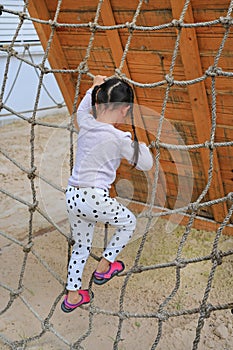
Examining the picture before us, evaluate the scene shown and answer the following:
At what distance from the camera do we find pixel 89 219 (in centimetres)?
167

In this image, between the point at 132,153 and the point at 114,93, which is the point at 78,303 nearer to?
the point at 132,153

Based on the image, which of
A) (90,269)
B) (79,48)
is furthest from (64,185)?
(79,48)

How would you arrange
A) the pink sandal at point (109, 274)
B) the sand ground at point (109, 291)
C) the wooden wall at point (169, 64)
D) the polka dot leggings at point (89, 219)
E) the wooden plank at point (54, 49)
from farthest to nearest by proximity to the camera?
1. the wooden plank at point (54, 49)
2. the sand ground at point (109, 291)
3. the wooden wall at point (169, 64)
4. the pink sandal at point (109, 274)
5. the polka dot leggings at point (89, 219)

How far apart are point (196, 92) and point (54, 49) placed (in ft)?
2.66

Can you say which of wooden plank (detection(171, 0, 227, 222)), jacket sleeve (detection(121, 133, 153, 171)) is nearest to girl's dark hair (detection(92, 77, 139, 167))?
jacket sleeve (detection(121, 133, 153, 171))

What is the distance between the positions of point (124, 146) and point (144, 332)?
882 millimetres

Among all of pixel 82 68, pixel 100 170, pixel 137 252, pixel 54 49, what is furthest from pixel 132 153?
pixel 54 49

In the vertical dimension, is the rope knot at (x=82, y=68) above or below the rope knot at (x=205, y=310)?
above

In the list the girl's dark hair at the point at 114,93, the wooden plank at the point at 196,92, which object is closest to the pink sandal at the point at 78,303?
the girl's dark hair at the point at 114,93

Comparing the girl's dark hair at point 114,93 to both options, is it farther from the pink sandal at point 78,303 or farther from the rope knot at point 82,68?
the pink sandal at point 78,303

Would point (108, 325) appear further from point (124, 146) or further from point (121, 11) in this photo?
point (121, 11)

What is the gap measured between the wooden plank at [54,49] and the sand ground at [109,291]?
0.80m

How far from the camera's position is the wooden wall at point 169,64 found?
6.12 feet

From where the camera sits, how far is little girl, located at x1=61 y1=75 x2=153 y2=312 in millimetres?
1560
